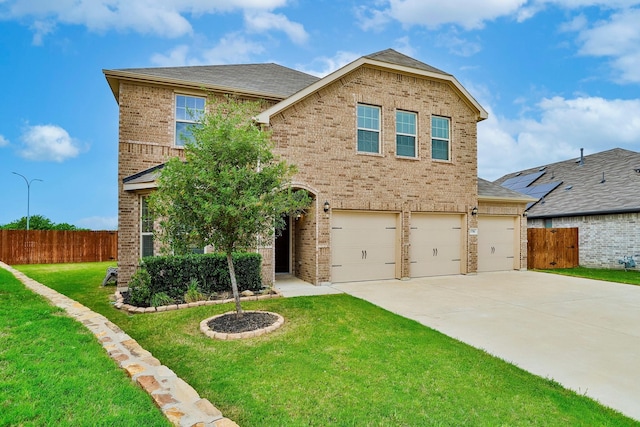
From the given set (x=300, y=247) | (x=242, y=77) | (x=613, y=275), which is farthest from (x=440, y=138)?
(x=613, y=275)

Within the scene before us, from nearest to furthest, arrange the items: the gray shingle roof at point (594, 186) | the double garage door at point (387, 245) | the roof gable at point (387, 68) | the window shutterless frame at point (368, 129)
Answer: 1. the roof gable at point (387, 68)
2. the double garage door at point (387, 245)
3. the window shutterless frame at point (368, 129)
4. the gray shingle roof at point (594, 186)

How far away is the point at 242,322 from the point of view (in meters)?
6.19

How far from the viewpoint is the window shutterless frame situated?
1112 cm

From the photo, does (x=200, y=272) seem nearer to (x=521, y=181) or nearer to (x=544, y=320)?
(x=544, y=320)

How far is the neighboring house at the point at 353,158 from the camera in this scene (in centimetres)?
1031

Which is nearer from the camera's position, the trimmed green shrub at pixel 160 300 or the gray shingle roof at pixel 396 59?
the trimmed green shrub at pixel 160 300

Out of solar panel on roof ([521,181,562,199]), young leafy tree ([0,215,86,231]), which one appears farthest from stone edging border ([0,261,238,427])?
young leafy tree ([0,215,86,231])

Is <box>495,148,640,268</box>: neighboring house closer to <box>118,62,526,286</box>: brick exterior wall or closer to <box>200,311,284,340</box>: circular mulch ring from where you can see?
<box>118,62,526,286</box>: brick exterior wall

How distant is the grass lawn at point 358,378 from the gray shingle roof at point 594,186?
15.7 meters

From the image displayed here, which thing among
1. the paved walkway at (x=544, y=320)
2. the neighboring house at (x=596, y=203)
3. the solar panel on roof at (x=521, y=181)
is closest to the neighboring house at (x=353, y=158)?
the paved walkway at (x=544, y=320)

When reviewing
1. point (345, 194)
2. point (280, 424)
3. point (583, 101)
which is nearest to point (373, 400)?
point (280, 424)

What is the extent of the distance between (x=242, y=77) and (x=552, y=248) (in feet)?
51.4

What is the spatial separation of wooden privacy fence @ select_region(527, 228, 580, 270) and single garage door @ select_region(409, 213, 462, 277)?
524 cm

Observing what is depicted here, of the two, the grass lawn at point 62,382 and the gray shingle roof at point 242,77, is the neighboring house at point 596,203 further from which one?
the grass lawn at point 62,382
